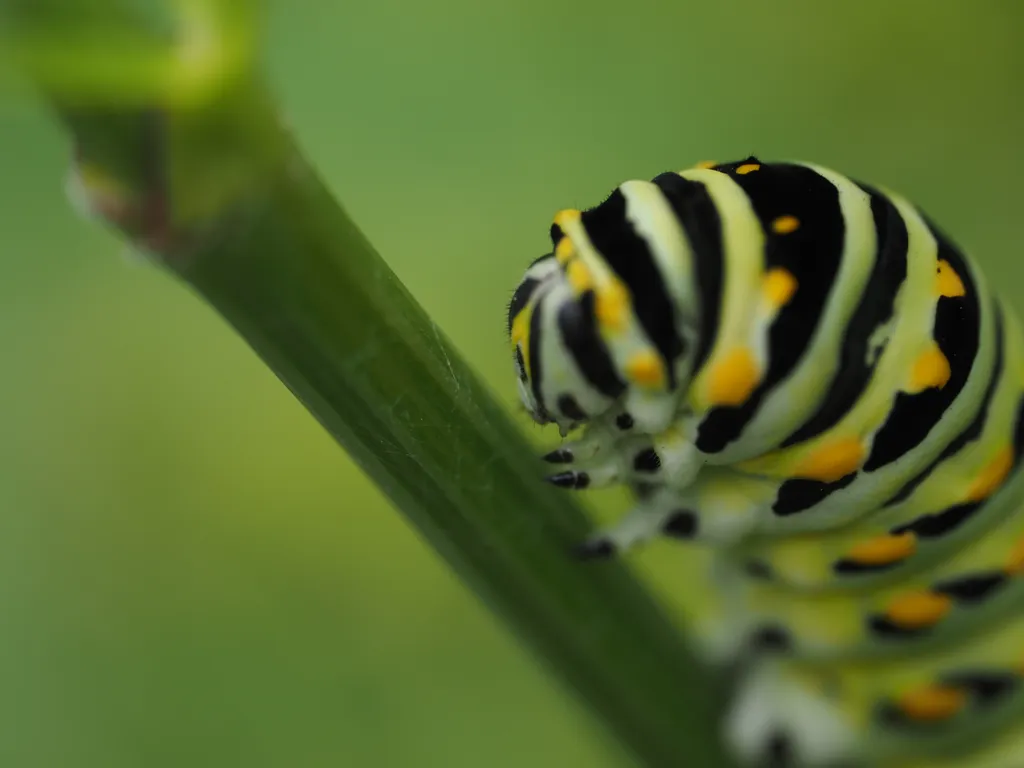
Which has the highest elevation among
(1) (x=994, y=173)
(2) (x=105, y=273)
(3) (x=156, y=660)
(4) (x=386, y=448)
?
(2) (x=105, y=273)

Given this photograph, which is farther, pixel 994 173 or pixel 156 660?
pixel 994 173

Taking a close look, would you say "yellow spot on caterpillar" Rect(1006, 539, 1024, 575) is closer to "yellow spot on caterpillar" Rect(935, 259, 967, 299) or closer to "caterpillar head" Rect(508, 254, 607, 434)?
"yellow spot on caterpillar" Rect(935, 259, 967, 299)

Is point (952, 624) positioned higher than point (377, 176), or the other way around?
point (377, 176)

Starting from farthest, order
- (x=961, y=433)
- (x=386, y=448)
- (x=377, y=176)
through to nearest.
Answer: (x=377, y=176), (x=961, y=433), (x=386, y=448)

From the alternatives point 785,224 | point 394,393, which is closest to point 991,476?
point 785,224

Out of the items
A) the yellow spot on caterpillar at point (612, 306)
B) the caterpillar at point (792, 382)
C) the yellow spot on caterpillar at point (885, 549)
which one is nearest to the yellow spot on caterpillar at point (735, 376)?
the caterpillar at point (792, 382)

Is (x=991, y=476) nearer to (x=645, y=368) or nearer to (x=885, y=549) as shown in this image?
(x=885, y=549)

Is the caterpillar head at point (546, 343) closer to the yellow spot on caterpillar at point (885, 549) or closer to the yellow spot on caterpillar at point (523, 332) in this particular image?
the yellow spot on caterpillar at point (523, 332)

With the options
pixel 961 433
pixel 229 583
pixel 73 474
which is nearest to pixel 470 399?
pixel 961 433

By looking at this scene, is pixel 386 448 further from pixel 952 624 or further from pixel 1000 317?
pixel 952 624
